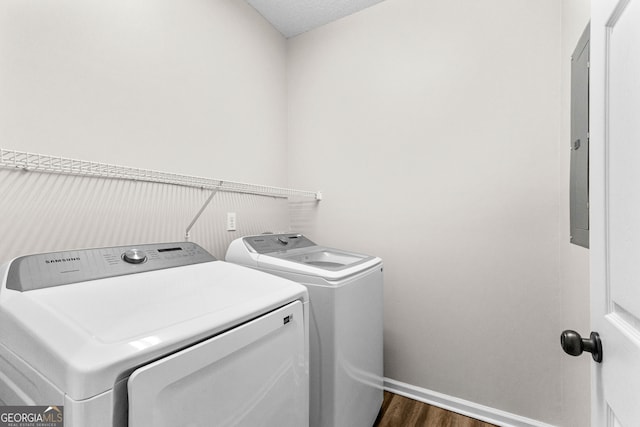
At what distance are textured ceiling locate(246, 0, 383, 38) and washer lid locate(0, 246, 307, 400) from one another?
213 centimetres

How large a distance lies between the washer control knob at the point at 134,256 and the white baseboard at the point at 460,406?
6.01 feet

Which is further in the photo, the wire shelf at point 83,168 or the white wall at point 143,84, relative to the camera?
the white wall at point 143,84

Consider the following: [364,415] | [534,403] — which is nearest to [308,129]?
[364,415]

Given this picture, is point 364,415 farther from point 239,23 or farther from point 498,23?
point 239,23

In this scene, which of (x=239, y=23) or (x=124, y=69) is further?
(x=239, y=23)

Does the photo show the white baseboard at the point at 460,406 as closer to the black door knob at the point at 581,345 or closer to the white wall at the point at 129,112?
the black door knob at the point at 581,345

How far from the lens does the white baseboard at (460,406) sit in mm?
1714

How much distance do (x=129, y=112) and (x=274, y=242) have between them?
3.38ft

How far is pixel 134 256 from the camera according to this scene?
1.15 meters

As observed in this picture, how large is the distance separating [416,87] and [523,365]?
1.88 metres

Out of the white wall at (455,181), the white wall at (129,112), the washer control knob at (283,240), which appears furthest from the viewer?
the washer control knob at (283,240)

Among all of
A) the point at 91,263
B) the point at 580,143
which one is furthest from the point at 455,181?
the point at 91,263

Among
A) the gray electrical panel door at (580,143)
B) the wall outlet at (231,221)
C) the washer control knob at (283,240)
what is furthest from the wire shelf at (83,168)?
the gray electrical panel door at (580,143)

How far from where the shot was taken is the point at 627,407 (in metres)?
0.53
